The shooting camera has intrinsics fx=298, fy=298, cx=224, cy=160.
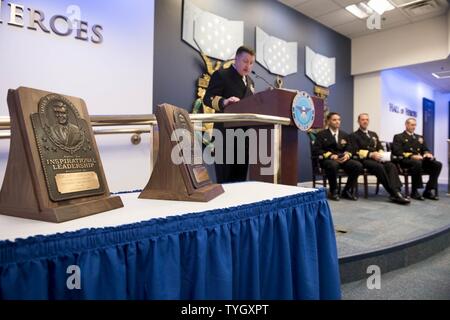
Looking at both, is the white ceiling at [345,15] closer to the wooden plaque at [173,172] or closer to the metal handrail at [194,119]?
the metal handrail at [194,119]

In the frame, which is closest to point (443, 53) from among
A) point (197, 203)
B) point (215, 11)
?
point (215, 11)

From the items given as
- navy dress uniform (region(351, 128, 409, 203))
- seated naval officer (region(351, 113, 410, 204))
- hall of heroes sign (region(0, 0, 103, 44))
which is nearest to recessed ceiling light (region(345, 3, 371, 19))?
seated naval officer (region(351, 113, 410, 204))

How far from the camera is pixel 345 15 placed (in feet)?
18.0

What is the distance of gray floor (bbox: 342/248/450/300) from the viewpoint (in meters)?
1.61

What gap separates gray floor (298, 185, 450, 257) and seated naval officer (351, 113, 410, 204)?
6.6 inches

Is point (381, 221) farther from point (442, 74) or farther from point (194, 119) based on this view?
point (442, 74)

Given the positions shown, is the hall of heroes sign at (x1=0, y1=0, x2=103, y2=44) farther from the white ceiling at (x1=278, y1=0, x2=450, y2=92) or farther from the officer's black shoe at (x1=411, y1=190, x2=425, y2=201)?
the officer's black shoe at (x1=411, y1=190, x2=425, y2=201)

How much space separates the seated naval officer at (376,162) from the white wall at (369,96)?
215 cm

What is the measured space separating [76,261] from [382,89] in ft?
23.3

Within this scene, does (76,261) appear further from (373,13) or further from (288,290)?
(373,13)

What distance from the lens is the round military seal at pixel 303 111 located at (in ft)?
4.73

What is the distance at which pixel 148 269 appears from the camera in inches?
24.9

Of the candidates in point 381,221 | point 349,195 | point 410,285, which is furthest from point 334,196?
point 410,285

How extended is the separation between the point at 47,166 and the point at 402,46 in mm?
6834
